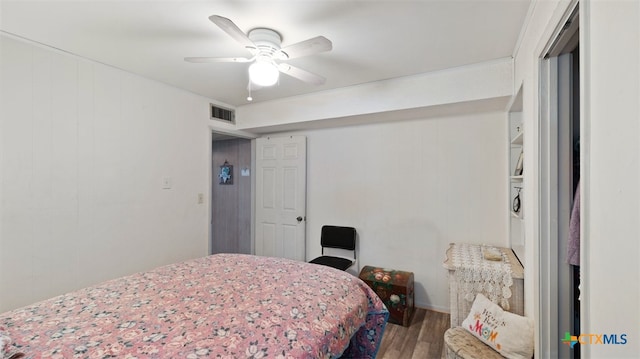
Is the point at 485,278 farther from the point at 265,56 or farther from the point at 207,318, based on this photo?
the point at 265,56

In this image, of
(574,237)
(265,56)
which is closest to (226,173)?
(265,56)

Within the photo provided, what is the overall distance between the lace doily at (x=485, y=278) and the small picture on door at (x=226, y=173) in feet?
11.0

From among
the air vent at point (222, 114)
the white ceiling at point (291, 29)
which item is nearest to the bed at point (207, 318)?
the white ceiling at point (291, 29)

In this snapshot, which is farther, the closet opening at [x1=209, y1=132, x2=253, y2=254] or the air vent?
the closet opening at [x1=209, y1=132, x2=253, y2=254]

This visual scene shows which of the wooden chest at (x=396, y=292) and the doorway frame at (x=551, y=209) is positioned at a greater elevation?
the doorway frame at (x=551, y=209)

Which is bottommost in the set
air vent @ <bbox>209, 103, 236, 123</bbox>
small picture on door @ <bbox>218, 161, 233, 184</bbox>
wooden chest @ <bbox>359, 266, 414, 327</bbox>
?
wooden chest @ <bbox>359, 266, 414, 327</bbox>

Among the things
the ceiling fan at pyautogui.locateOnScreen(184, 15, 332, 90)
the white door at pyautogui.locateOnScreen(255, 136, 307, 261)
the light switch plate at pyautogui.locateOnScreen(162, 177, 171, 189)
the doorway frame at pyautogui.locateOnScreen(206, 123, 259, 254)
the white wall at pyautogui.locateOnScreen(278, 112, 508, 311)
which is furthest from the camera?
the white door at pyautogui.locateOnScreen(255, 136, 307, 261)

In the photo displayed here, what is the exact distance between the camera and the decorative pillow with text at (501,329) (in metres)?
1.50

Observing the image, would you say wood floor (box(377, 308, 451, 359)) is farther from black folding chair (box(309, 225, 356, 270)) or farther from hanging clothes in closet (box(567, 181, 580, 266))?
hanging clothes in closet (box(567, 181, 580, 266))

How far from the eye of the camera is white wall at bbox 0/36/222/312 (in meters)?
1.86

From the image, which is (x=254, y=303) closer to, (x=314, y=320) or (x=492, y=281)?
(x=314, y=320)

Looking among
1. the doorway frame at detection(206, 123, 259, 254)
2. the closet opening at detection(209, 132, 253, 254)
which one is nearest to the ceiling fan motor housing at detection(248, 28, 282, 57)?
the doorway frame at detection(206, 123, 259, 254)

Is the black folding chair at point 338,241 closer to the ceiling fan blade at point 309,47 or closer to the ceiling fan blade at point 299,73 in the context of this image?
the ceiling fan blade at point 299,73

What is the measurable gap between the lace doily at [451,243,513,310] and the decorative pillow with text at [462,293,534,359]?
0.10 metres
